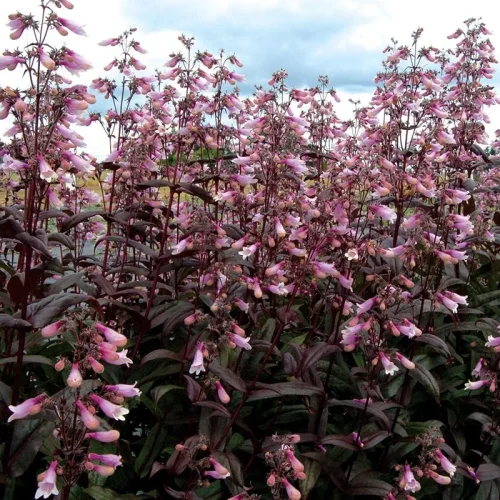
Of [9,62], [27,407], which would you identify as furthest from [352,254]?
[9,62]

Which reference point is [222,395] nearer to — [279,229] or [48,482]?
[48,482]

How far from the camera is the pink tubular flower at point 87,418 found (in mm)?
2471

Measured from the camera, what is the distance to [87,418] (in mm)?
2496

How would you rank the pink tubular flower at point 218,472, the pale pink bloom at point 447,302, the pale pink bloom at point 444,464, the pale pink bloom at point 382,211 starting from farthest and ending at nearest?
the pale pink bloom at point 382,211, the pale pink bloom at point 447,302, the pale pink bloom at point 444,464, the pink tubular flower at point 218,472

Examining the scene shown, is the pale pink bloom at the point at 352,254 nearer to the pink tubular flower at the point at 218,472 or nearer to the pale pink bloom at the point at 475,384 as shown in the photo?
the pale pink bloom at the point at 475,384

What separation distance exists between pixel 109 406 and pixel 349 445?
5.26 feet

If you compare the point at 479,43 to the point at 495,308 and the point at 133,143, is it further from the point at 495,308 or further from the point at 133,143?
the point at 133,143

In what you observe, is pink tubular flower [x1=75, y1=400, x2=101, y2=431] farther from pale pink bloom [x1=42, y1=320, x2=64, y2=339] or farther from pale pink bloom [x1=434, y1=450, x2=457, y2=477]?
pale pink bloom [x1=434, y1=450, x2=457, y2=477]

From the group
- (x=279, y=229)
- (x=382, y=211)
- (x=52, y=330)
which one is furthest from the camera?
(x=382, y=211)

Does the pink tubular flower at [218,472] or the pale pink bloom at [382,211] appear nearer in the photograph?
the pink tubular flower at [218,472]

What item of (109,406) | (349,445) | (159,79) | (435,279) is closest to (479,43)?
(435,279)

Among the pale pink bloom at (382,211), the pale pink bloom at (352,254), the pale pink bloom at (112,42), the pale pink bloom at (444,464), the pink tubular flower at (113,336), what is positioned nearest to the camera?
the pink tubular flower at (113,336)

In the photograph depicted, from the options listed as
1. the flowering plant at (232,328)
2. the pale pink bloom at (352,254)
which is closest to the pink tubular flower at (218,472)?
the flowering plant at (232,328)

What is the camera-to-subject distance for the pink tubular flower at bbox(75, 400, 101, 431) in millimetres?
→ 2471
